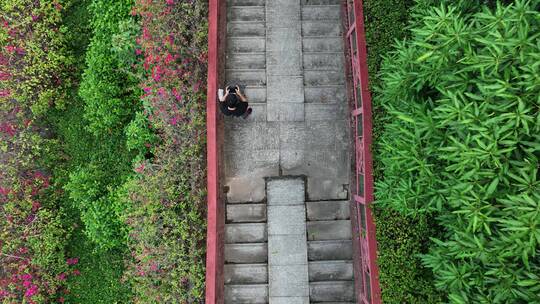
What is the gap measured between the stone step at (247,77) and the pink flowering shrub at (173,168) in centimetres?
52

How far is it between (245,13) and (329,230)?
14.8 ft

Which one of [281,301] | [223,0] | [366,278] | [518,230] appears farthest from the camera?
[223,0]

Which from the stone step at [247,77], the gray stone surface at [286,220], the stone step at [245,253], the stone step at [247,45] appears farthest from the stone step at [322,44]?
the stone step at [245,253]

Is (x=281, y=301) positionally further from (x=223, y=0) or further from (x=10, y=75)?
(x=10, y=75)

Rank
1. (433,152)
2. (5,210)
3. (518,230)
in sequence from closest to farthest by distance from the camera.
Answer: (518,230), (433,152), (5,210)

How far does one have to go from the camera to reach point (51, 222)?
8398 mm

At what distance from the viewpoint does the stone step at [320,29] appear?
740cm

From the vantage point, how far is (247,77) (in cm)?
731

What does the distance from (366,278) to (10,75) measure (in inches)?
343

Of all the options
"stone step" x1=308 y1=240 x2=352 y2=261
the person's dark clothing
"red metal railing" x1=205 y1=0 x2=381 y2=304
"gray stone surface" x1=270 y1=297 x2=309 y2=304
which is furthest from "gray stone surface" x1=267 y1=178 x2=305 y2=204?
"gray stone surface" x1=270 y1=297 x2=309 y2=304

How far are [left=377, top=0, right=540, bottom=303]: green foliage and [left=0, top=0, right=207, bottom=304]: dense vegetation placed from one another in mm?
4044

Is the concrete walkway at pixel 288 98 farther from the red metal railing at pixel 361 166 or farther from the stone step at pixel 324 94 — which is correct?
the red metal railing at pixel 361 166

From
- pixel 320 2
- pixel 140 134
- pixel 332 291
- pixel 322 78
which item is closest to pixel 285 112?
pixel 322 78

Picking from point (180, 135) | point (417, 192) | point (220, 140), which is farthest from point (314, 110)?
point (417, 192)
